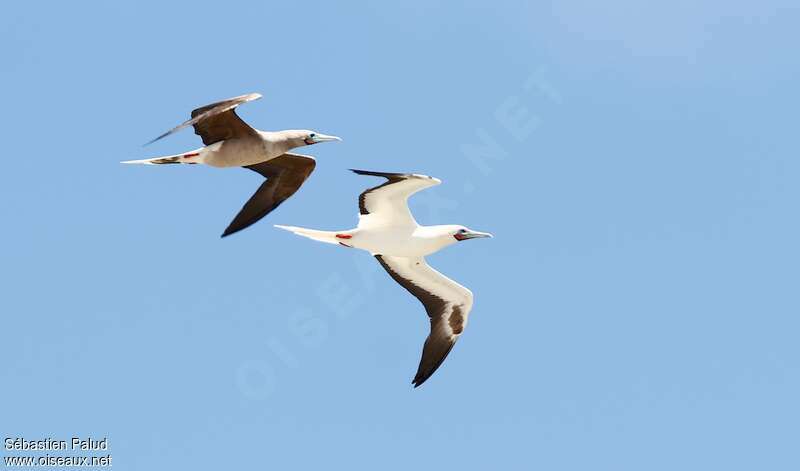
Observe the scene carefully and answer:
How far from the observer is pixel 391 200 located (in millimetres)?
21422

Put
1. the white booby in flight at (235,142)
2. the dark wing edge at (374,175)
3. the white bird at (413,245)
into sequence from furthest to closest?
the white booby in flight at (235,142), the white bird at (413,245), the dark wing edge at (374,175)

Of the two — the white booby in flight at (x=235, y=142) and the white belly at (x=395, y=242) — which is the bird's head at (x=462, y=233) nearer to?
the white belly at (x=395, y=242)

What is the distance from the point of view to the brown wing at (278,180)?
76.5ft

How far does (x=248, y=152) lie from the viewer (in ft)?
72.6

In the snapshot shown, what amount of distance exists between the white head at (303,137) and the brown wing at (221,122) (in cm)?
57

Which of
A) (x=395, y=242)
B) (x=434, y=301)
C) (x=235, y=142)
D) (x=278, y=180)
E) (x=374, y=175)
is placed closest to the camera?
(x=374, y=175)

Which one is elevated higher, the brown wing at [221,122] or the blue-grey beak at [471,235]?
the brown wing at [221,122]

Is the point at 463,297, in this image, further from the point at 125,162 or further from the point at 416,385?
the point at 125,162

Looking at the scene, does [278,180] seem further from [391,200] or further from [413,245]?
[413,245]

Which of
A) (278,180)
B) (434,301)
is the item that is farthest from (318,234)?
(434,301)

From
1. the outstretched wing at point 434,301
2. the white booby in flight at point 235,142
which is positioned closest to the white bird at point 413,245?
the outstretched wing at point 434,301

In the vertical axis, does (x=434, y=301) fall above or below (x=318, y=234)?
below

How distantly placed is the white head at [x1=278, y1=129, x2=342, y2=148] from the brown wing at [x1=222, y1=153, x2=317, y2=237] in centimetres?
81

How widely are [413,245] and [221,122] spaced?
3.51 m
